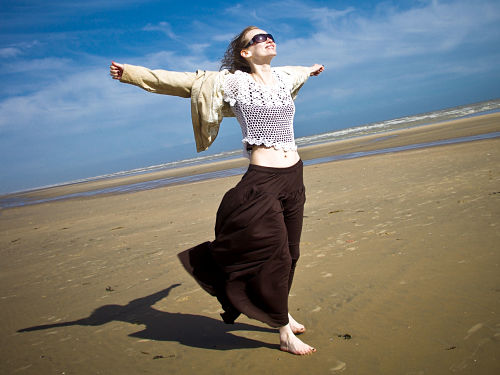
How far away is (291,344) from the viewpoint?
8.69ft

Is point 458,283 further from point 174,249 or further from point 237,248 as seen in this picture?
point 174,249

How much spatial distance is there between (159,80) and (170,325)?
85.3 inches

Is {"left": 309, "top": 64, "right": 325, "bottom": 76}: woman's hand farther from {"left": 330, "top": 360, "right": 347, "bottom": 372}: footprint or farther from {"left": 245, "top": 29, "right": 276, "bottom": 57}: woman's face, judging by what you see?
{"left": 330, "top": 360, "right": 347, "bottom": 372}: footprint

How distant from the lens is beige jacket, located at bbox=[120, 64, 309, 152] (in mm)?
2740

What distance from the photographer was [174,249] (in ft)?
19.1

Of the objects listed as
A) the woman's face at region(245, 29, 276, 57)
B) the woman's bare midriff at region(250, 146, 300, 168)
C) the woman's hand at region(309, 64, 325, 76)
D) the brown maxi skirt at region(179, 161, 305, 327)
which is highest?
the woman's face at region(245, 29, 276, 57)

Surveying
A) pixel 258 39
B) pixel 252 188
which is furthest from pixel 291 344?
pixel 258 39

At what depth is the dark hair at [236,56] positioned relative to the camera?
2977 mm

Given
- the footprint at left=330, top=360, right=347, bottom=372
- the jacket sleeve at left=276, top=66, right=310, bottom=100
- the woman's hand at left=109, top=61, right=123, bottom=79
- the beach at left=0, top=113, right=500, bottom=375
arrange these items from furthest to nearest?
1. the jacket sleeve at left=276, top=66, right=310, bottom=100
2. the woman's hand at left=109, top=61, right=123, bottom=79
3. the beach at left=0, top=113, right=500, bottom=375
4. the footprint at left=330, top=360, right=347, bottom=372

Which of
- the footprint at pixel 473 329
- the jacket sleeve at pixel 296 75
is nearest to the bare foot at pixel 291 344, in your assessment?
the footprint at pixel 473 329

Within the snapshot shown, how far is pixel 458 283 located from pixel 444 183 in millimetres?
4289

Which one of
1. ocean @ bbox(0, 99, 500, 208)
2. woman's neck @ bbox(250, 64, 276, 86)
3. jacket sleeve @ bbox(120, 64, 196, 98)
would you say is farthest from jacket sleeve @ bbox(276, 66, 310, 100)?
ocean @ bbox(0, 99, 500, 208)

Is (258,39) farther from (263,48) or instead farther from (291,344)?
(291,344)

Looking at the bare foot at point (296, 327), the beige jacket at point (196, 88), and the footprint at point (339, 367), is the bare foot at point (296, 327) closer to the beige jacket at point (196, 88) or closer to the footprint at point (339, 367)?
the footprint at point (339, 367)
